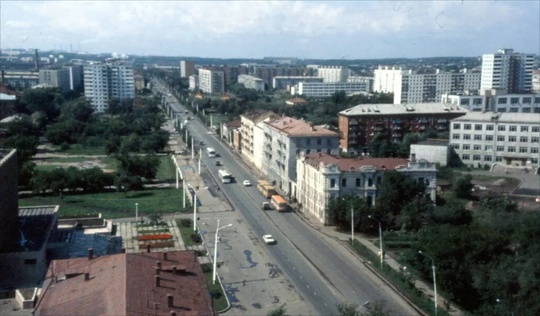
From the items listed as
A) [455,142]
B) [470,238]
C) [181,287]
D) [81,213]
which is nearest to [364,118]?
[455,142]

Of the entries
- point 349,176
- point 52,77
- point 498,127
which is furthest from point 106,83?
point 349,176

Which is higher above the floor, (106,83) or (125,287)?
(106,83)

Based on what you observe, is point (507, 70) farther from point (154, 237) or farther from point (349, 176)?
point (154, 237)

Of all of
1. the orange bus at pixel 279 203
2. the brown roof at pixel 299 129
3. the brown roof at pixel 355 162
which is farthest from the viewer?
the brown roof at pixel 299 129

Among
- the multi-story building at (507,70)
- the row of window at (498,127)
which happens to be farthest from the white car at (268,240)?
the multi-story building at (507,70)

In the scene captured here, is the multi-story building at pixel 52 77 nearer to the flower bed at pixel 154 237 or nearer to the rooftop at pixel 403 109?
the rooftop at pixel 403 109

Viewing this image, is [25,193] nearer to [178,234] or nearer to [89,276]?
[178,234]
